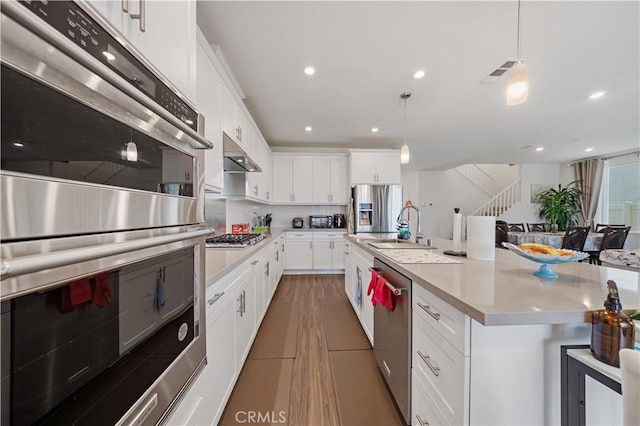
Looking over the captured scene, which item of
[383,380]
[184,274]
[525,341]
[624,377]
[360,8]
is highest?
[360,8]

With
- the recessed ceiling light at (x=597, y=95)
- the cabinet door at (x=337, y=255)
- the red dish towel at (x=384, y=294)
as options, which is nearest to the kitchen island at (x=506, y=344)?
A: the red dish towel at (x=384, y=294)

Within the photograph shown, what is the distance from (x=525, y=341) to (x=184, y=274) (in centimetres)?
115

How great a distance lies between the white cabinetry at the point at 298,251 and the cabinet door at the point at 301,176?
73cm

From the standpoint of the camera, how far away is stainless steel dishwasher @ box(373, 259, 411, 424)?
1248 millimetres

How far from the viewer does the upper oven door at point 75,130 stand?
0.34m

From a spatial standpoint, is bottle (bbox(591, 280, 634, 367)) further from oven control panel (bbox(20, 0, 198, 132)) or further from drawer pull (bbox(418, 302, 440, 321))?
oven control panel (bbox(20, 0, 198, 132))

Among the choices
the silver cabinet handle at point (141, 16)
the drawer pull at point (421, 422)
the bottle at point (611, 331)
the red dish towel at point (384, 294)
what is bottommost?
the drawer pull at point (421, 422)

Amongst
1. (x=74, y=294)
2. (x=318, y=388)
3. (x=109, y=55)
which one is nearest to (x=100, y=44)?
(x=109, y=55)

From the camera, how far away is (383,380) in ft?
5.72

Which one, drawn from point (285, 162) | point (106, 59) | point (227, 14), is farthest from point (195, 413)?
point (285, 162)

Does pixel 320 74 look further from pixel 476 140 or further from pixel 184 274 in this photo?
pixel 476 140

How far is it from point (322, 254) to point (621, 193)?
24.3 ft

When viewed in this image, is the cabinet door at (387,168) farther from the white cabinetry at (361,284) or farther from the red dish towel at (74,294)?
the red dish towel at (74,294)

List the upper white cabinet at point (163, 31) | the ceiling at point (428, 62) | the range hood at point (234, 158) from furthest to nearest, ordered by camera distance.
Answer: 1. the range hood at point (234, 158)
2. the ceiling at point (428, 62)
3. the upper white cabinet at point (163, 31)
